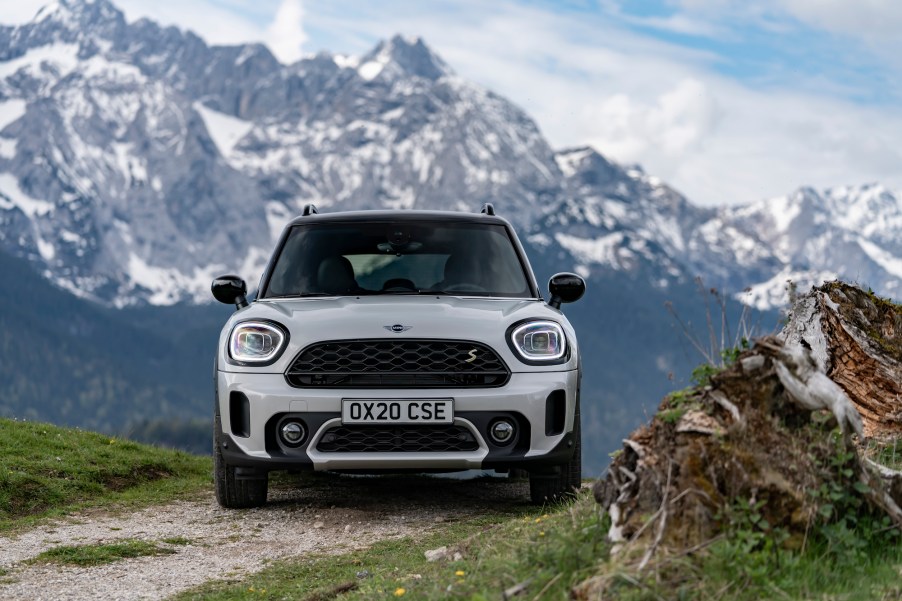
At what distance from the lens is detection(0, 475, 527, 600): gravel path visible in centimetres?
569

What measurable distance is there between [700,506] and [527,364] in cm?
313

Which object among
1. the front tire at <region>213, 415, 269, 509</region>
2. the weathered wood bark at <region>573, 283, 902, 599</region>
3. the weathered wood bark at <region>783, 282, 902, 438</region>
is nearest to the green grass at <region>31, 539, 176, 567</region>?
the front tire at <region>213, 415, 269, 509</region>

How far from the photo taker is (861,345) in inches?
272

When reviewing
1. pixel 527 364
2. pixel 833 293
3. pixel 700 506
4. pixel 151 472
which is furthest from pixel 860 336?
pixel 151 472

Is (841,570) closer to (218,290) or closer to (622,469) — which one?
(622,469)

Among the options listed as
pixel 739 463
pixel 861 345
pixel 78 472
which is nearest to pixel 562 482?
pixel 861 345

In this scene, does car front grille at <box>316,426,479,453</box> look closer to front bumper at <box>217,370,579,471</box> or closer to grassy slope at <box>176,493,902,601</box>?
front bumper at <box>217,370,579,471</box>

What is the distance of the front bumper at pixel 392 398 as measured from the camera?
22.0 feet

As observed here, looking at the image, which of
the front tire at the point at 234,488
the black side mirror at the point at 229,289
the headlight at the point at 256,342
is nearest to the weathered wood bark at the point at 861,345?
the headlight at the point at 256,342

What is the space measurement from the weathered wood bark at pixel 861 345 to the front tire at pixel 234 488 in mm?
3822

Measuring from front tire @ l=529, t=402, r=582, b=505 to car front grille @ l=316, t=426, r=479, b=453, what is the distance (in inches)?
34.2

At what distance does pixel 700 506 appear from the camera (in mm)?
3793

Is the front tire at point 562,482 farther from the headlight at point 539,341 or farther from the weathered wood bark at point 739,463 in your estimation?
the weathered wood bark at point 739,463

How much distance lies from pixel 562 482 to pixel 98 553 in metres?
3.04
